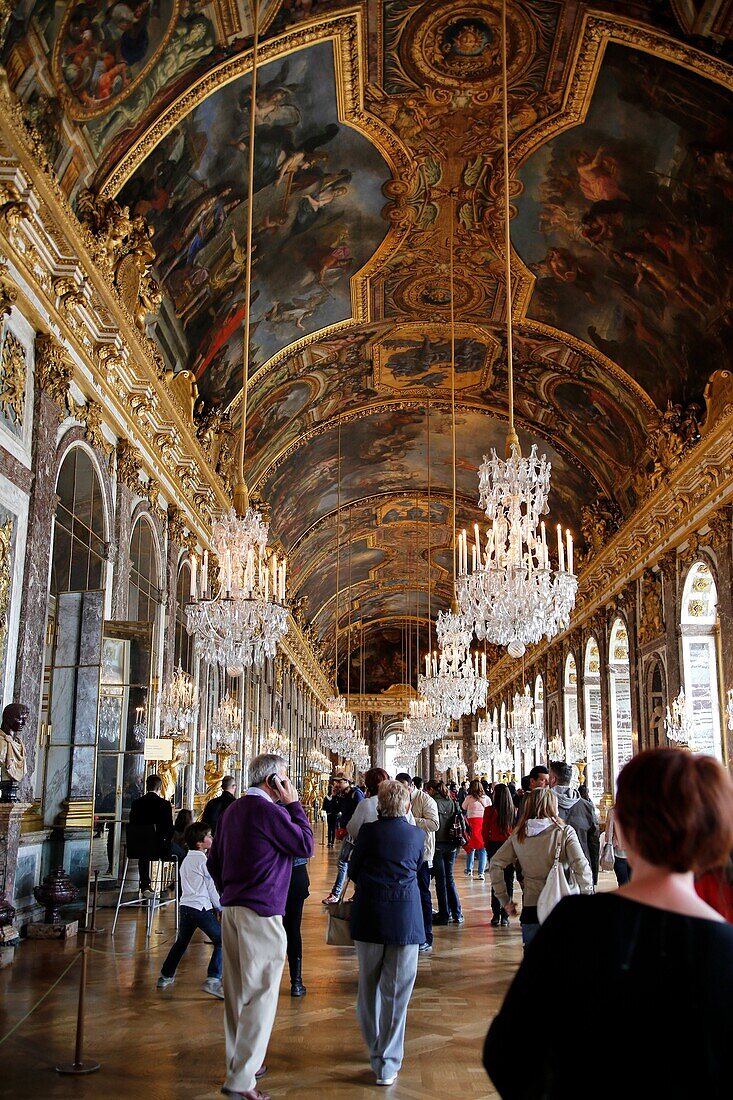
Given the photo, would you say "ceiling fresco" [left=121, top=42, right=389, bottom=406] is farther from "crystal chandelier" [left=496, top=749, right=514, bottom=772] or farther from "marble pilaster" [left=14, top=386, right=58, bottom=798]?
"crystal chandelier" [left=496, top=749, right=514, bottom=772]

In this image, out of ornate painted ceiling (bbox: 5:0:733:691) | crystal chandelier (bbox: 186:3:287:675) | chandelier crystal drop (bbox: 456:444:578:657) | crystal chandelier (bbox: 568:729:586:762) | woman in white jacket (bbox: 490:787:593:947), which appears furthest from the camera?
crystal chandelier (bbox: 568:729:586:762)

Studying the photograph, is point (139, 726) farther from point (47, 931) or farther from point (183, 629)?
point (183, 629)

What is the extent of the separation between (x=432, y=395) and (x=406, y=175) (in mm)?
8249

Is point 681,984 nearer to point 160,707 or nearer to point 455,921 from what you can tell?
point 455,921

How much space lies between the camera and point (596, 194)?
13.9m

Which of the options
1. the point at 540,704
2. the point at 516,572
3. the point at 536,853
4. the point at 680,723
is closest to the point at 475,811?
the point at 680,723

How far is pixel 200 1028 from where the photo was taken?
18.3 feet

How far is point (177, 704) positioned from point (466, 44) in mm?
9333

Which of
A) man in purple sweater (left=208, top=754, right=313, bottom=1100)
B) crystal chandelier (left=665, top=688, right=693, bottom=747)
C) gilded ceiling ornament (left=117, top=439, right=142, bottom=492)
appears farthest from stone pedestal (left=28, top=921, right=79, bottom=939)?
crystal chandelier (left=665, top=688, right=693, bottom=747)

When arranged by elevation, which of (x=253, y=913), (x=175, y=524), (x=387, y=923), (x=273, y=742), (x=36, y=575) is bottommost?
(x=387, y=923)

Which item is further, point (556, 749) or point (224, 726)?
point (556, 749)

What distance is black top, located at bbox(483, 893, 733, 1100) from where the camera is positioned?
1674mm

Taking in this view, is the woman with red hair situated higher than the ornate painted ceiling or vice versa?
the ornate painted ceiling

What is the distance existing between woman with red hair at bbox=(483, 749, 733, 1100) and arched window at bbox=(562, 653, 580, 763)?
24308 mm
